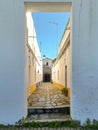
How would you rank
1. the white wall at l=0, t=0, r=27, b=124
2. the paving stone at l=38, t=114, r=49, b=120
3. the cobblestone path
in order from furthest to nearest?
1. the cobblestone path
2. the paving stone at l=38, t=114, r=49, b=120
3. the white wall at l=0, t=0, r=27, b=124

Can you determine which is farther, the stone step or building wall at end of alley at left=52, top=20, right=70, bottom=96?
building wall at end of alley at left=52, top=20, right=70, bottom=96

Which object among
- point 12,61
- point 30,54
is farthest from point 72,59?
point 30,54

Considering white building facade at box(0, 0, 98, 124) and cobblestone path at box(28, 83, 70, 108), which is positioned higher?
white building facade at box(0, 0, 98, 124)

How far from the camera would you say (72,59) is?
6.43m

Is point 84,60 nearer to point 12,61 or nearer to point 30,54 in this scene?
point 12,61

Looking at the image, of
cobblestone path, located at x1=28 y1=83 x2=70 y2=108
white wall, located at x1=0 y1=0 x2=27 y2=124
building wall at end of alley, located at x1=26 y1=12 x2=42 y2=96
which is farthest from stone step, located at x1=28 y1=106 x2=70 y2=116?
building wall at end of alley, located at x1=26 y1=12 x2=42 y2=96

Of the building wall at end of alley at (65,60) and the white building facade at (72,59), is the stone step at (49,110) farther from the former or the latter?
the building wall at end of alley at (65,60)

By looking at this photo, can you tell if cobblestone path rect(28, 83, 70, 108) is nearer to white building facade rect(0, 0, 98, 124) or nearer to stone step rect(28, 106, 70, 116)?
stone step rect(28, 106, 70, 116)

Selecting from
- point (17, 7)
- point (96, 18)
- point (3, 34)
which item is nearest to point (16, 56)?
point (3, 34)

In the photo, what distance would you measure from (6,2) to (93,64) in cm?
302

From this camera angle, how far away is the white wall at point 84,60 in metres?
6.34

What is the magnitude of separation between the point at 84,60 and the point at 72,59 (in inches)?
13.3

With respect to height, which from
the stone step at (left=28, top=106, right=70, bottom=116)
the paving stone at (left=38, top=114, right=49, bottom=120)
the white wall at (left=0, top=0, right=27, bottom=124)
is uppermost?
the white wall at (left=0, top=0, right=27, bottom=124)

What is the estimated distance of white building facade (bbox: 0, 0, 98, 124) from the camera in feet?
20.8
